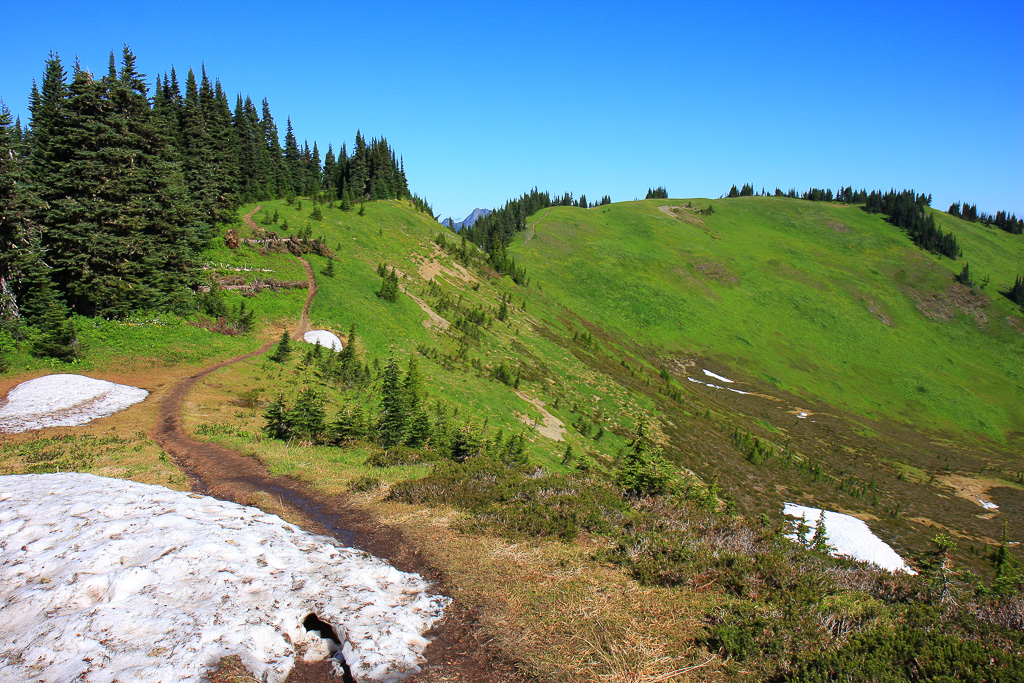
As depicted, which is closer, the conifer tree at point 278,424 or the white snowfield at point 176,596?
the white snowfield at point 176,596

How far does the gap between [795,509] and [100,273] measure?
54.3m

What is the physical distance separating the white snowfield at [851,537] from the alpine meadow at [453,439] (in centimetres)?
29

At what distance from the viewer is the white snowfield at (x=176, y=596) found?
603cm

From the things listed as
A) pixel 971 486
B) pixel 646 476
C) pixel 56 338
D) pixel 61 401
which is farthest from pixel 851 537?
pixel 56 338

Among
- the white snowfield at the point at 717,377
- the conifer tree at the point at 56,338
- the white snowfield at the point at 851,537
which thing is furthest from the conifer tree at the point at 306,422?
the white snowfield at the point at 717,377

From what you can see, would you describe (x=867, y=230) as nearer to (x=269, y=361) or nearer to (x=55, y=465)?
(x=269, y=361)

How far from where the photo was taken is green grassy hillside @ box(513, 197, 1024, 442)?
8812 cm

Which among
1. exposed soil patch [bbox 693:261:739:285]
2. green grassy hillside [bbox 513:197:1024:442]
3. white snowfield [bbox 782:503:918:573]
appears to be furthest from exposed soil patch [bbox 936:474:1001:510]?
exposed soil patch [bbox 693:261:739:285]

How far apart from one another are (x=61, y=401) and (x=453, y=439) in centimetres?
1705

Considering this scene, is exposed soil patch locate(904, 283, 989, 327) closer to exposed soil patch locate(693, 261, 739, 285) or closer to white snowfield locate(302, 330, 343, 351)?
exposed soil patch locate(693, 261, 739, 285)

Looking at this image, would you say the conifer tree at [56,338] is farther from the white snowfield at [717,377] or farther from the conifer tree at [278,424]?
the white snowfield at [717,377]

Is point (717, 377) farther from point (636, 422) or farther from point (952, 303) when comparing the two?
point (952, 303)

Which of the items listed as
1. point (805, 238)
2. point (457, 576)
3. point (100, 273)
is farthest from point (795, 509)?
point (805, 238)

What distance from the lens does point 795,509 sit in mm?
40375
